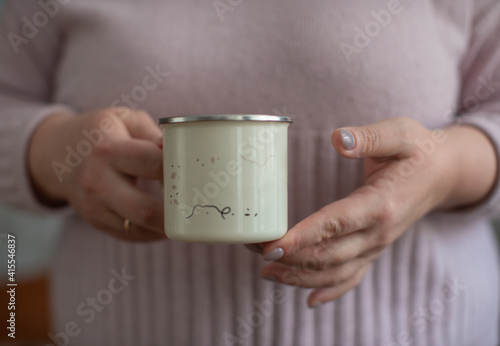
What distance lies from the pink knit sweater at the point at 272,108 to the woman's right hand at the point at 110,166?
0.10 metres

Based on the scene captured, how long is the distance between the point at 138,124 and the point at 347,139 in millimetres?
303

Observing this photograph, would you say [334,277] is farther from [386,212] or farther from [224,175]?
[224,175]

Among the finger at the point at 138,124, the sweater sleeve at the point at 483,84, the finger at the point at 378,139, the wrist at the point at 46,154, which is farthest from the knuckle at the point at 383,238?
the wrist at the point at 46,154

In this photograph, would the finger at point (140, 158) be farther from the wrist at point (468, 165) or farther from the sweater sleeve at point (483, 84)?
the sweater sleeve at point (483, 84)

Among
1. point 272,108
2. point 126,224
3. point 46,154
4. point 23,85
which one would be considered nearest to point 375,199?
point 272,108

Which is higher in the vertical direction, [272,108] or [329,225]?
[272,108]

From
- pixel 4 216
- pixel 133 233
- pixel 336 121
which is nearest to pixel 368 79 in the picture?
pixel 336 121

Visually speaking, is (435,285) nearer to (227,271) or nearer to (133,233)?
(227,271)

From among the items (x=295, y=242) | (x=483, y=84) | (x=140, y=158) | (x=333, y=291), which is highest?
(x=483, y=84)

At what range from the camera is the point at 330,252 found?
0.57m

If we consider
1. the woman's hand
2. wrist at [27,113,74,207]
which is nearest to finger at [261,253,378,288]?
the woman's hand

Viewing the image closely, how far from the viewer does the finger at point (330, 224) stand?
51 cm

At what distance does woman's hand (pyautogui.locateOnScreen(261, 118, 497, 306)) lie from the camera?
0.52 meters

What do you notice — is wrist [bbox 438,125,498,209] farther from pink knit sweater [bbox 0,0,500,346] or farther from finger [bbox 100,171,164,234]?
finger [bbox 100,171,164,234]
